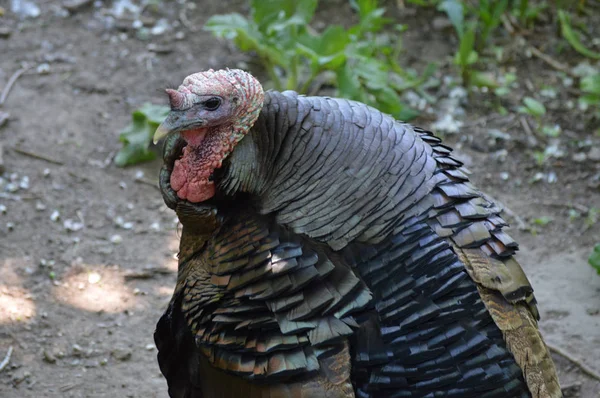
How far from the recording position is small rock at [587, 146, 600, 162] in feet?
18.6

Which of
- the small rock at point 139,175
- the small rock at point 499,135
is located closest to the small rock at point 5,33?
the small rock at point 139,175

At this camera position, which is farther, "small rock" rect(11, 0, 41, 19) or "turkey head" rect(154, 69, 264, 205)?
"small rock" rect(11, 0, 41, 19)

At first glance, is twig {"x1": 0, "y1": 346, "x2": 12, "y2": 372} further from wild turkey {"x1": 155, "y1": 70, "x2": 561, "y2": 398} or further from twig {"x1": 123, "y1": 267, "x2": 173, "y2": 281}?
wild turkey {"x1": 155, "y1": 70, "x2": 561, "y2": 398}

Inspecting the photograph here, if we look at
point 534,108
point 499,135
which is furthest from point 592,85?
point 499,135

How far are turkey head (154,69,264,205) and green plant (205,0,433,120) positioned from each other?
2473mm

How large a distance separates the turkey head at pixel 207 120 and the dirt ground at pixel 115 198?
0.92 m

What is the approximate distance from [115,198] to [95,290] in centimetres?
91

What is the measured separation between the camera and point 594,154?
5695 mm

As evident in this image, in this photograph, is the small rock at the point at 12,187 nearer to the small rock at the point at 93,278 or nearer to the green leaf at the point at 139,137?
the green leaf at the point at 139,137

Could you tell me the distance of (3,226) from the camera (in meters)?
4.99

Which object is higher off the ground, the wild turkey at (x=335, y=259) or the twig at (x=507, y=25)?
the wild turkey at (x=335, y=259)

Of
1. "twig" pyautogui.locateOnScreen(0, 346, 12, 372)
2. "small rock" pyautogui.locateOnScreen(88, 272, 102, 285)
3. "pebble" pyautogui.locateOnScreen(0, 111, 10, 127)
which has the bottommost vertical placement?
"pebble" pyautogui.locateOnScreen(0, 111, 10, 127)

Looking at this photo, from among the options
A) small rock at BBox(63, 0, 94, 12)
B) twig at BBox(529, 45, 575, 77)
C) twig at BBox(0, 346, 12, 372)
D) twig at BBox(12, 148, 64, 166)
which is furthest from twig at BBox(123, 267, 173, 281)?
twig at BBox(529, 45, 575, 77)

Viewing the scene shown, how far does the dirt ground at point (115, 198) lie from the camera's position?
166 inches
